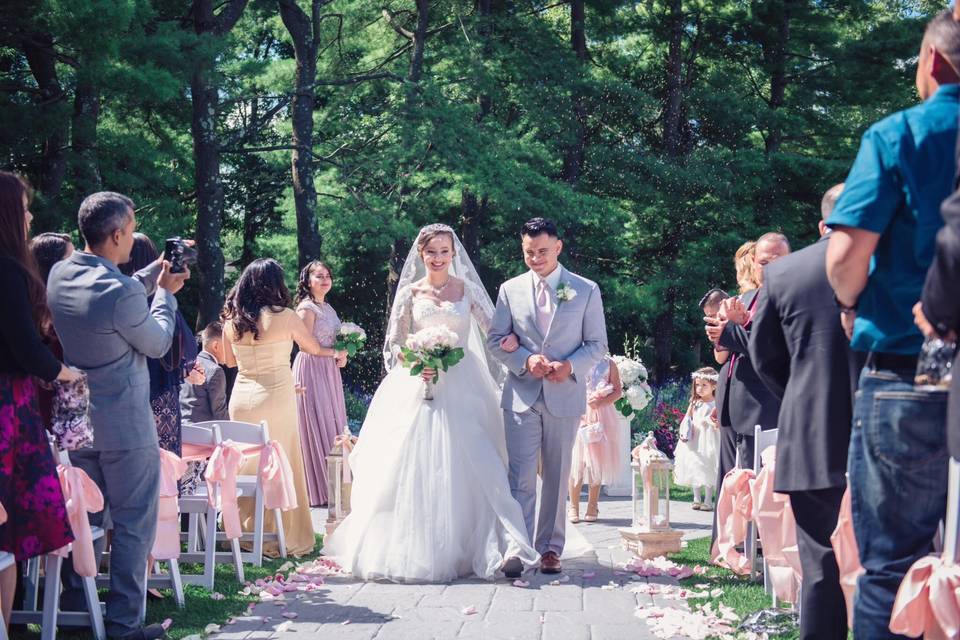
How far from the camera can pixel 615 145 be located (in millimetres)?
22328

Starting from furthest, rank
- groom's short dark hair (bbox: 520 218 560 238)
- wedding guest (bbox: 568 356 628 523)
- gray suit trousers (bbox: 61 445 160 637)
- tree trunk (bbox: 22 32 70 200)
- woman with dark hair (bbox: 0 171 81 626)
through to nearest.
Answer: tree trunk (bbox: 22 32 70 200) < wedding guest (bbox: 568 356 628 523) < groom's short dark hair (bbox: 520 218 560 238) < gray suit trousers (bbox: 61 445 160 637) < woman with dark hair (bbox: 0 171 81 626)

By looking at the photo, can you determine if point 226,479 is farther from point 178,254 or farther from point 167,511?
point 178,254

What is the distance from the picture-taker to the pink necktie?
24.0ft

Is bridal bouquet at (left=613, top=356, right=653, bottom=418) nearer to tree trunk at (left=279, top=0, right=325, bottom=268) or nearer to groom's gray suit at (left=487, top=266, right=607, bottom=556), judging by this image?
groom's gray suit at (left=487, top=266, right=607, bottom=556)

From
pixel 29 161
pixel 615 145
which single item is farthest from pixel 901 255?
pixel 615 145

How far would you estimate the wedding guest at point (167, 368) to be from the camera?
19.9 ft

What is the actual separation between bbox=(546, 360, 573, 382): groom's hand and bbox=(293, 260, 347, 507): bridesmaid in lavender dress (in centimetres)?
361

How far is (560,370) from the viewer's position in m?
7.07

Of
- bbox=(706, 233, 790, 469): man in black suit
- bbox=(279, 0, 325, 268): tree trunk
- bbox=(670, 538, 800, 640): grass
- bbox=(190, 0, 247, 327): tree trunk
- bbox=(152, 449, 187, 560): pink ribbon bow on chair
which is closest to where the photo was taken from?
bbox=(152, 449, 187, 560): pink ribbon bow on chair

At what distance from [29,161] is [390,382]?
8948 mm

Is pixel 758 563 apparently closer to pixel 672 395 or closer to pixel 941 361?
pixel 941 361

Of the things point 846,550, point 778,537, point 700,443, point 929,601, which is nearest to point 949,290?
point 929,601

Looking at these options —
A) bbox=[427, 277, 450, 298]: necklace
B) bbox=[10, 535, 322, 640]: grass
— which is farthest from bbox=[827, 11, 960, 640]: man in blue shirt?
bbox=[427, 277, 450, 298]: necklace

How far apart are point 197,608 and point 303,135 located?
13.6 meters
